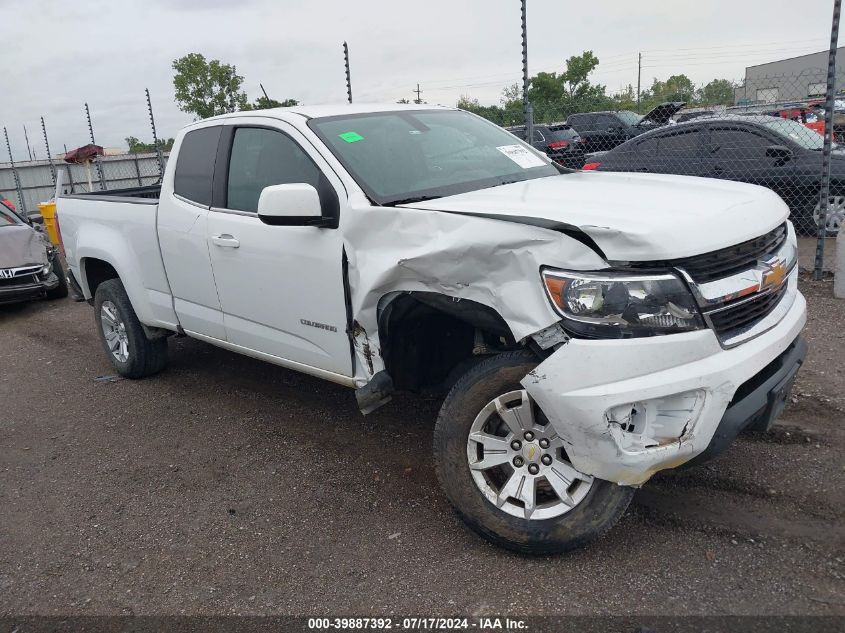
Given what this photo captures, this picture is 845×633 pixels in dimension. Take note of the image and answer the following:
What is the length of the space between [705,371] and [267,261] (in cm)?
230

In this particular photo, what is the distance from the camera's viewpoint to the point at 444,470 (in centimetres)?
298

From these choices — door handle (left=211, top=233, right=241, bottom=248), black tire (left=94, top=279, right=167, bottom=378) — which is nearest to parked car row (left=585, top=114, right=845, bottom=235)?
black tire (left=94, top=279, right=167, bottom=378)

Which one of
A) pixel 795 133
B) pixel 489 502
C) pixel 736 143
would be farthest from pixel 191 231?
pixel 795 133

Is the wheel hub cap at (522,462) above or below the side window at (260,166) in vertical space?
below

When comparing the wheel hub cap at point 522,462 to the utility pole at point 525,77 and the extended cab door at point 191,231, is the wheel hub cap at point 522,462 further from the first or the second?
the utility pole at point 525,77

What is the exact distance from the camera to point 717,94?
2295 cm

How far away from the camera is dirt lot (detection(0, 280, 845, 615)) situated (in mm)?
2758

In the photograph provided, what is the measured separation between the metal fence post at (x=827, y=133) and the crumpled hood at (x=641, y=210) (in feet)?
12.5

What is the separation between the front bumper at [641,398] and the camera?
2449 millimetres

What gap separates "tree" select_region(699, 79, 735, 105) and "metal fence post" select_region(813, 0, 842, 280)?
50.3 ft

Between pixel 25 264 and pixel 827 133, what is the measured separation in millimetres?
8901

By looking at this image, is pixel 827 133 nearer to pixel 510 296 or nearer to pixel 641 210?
pixel 641 210

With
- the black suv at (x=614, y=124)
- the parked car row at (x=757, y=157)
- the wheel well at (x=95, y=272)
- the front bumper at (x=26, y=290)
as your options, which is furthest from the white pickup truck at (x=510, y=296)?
→ the black suv at (x=614, y=124)

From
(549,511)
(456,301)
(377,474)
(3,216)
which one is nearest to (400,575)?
(549,511)
